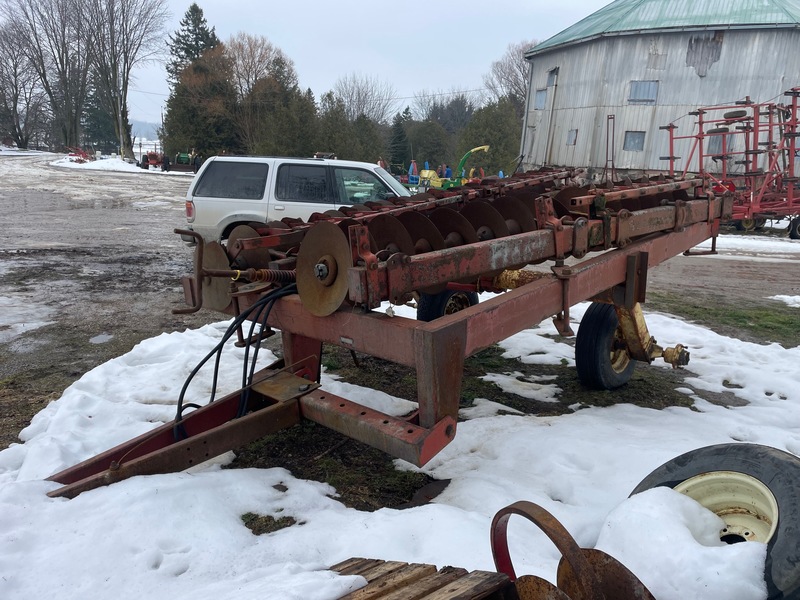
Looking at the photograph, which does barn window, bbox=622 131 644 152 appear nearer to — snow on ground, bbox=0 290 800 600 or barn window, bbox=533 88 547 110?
barn window, bbox=533 88 547 110

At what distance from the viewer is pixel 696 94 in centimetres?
2498

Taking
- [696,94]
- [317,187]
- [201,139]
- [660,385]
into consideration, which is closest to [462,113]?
[201,139]

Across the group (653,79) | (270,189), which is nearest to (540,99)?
(653,79)

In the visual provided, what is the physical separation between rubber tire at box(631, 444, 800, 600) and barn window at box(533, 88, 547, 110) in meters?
30.8

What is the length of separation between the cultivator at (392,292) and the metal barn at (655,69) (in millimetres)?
20089

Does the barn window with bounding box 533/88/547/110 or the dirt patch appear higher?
the barn window with bounding box 533/88/547/110

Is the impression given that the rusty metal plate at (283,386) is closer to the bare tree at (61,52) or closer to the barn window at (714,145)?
the barn window at (714,145)

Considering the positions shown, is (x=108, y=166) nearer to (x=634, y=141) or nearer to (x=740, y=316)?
(x=634, y=141)

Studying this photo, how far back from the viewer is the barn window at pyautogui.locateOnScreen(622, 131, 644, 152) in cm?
2634

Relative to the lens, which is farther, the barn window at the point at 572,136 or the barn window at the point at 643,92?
the barn window at the point at 572,136

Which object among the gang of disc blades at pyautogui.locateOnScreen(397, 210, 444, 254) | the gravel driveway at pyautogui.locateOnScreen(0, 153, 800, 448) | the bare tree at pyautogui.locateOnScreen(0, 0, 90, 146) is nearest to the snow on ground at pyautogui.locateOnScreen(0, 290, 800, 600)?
the gravel driveway at pyautogui.locateOnScreen(0, 153, 800, 448)

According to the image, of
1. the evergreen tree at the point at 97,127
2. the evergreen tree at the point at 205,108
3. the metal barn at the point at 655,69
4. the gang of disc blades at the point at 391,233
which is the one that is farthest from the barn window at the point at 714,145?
the evergreen tree at the point at 97,127

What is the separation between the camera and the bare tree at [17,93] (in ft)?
198

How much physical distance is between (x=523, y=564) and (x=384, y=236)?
5.96 ft
